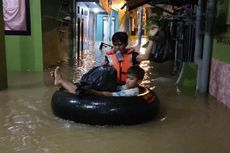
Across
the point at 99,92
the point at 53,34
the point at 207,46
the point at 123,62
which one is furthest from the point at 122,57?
the point at 53,34

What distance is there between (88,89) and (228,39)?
103 inches

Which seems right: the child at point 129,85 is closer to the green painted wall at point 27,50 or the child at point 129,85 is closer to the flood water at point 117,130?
the flood water at point 117,130

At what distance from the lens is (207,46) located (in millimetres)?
6438

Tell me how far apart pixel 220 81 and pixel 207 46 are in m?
0.83

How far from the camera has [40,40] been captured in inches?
342

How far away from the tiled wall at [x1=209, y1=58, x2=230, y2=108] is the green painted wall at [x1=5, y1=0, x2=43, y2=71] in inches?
177

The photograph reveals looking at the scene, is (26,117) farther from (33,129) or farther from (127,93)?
(127,93)

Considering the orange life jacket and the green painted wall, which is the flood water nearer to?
the orange life jacket

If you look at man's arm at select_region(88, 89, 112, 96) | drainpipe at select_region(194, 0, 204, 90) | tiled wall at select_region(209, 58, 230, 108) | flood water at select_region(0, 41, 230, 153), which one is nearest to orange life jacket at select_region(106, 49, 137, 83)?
man's arm at select_region(88, 89, 112, 96)

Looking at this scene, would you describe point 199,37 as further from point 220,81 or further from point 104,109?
point 104,109

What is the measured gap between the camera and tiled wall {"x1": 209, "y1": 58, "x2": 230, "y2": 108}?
18.4 ft

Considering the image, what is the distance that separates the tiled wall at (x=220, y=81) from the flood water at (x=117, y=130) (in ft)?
0.41

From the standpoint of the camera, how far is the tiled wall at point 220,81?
5.62 meters

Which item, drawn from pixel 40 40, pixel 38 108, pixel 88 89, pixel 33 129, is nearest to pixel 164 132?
pixel 88 89
